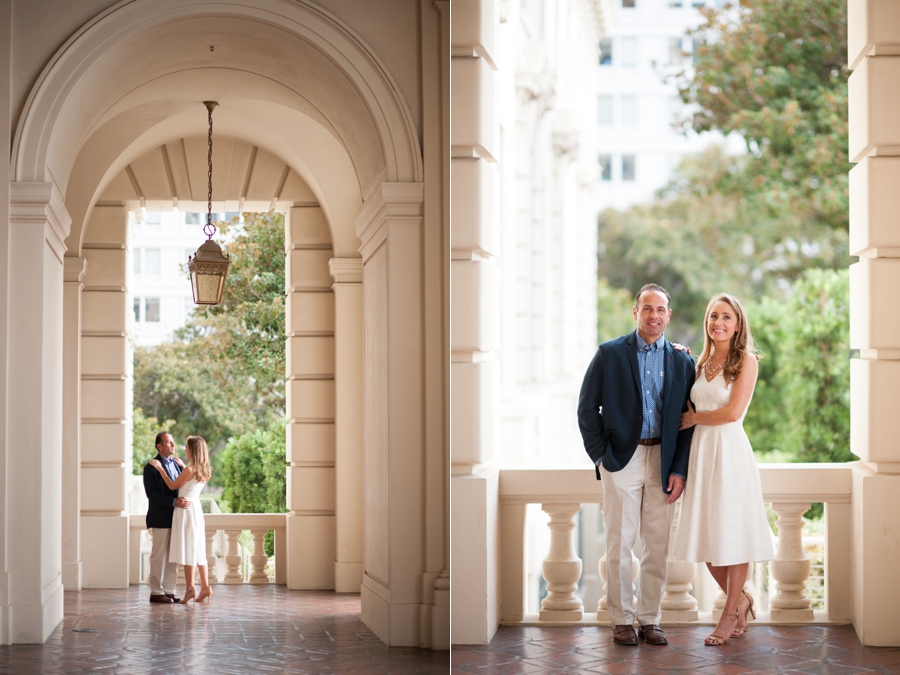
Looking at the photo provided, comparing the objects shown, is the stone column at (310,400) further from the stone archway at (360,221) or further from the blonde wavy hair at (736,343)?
the blonde wavy hair at (736,343)

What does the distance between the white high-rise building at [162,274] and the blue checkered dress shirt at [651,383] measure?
8.85 meters

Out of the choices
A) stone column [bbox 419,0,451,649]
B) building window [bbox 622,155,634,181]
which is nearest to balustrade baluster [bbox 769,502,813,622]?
stone column [bbox 419,0,451,649]

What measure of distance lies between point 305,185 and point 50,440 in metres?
5.12

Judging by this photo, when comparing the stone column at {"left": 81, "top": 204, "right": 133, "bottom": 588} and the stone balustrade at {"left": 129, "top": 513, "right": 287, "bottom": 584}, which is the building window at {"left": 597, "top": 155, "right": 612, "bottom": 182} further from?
the stone balustrade at {"left": 129, "top": 513, "right": 287, "bottom": 584}

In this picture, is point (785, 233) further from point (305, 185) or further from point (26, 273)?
point (26, 273)

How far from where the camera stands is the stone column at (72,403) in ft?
35.2

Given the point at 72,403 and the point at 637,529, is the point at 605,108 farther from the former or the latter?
the point at 637,529

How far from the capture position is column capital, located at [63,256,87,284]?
10.7 m

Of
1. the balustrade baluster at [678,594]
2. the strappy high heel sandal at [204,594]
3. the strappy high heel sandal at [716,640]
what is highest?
the balustrade baluster at [678,594]

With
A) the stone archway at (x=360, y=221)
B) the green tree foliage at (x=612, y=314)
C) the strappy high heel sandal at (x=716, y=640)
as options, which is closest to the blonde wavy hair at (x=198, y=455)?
the stone archway at (x=360, y=221)

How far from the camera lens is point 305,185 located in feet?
36.9

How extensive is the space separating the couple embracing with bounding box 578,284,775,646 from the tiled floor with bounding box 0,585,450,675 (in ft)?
4.78

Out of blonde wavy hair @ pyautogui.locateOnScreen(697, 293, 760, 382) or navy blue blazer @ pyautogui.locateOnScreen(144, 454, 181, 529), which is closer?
blonde wavy hair @ pyautogui.locateOnScreen(697, 293, 760, 382)

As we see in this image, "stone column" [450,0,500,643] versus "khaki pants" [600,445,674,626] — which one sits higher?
"stone column" [450,0,500,643]
